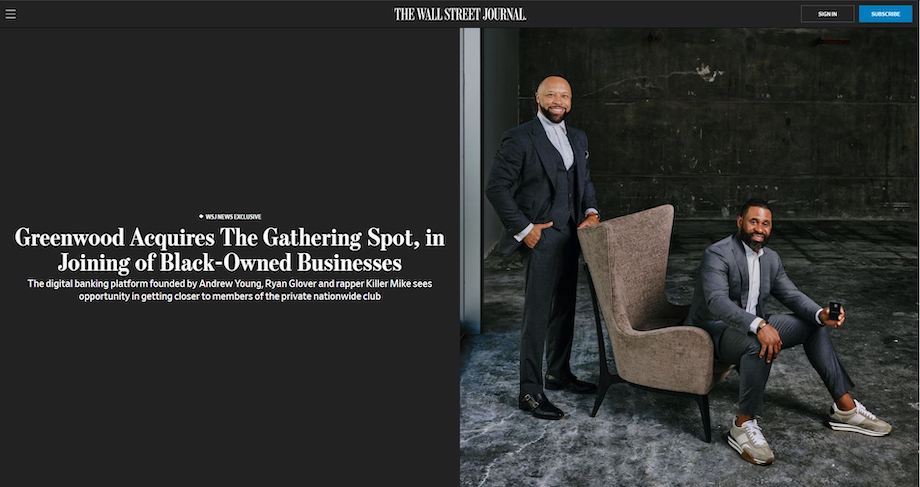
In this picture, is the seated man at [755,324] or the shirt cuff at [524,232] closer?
the seated man at [755,324]

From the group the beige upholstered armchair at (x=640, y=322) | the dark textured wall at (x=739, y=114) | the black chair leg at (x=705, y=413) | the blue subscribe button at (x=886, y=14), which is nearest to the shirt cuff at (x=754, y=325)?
the beige upholstered armchair at (x=640, y=322)

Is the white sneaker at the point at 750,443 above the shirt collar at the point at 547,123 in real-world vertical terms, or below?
below

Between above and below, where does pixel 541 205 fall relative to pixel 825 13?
below

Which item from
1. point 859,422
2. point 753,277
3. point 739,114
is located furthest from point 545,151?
point 739,114

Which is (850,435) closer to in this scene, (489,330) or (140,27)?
(489,330)

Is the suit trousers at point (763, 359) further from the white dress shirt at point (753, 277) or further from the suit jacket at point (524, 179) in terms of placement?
the suit jacket at point (524, 179)

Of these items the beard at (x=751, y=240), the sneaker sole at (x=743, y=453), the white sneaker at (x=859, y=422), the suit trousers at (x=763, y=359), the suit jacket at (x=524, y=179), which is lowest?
the sneaker sole at (x=743, y=453)

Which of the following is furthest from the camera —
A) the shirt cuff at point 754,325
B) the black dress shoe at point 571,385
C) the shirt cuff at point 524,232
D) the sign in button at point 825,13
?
the black dress shoe at point 571,385

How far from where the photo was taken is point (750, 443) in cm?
276

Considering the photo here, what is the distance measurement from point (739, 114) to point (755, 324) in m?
8.44

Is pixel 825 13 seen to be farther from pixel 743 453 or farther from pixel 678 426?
pixel 678 426

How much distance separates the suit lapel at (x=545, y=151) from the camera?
3113 mm

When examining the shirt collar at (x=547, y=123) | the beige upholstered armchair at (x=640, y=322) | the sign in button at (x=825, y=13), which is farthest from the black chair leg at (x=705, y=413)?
the sign in button at (x=825, y=13)

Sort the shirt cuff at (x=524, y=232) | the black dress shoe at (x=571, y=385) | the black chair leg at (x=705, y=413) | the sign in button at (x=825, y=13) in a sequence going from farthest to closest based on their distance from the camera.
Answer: the black dress shoe at (x=571, y=385), the shirt cuff at (x=524, y=232), the black chair leg at (x=705, y=413), the sign in button at (x=825, y=13)
